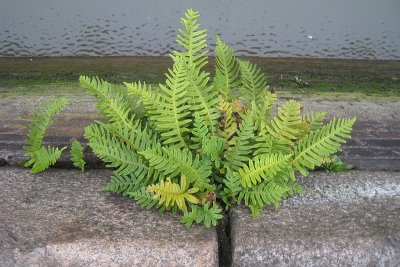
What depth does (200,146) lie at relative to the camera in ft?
7.54

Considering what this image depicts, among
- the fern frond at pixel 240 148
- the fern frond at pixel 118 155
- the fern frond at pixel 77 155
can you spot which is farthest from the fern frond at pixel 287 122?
the fern frond at pixel 77 155

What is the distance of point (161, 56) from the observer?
5.61 m

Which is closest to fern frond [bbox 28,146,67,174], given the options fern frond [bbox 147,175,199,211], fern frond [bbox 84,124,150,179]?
fern frond [bbox 84,124,150,179]

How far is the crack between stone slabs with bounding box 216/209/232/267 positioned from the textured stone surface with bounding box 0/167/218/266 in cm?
8

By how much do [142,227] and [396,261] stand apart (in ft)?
3.32

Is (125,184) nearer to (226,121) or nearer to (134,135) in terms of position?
(134,135)

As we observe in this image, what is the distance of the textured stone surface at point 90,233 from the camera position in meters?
1.95

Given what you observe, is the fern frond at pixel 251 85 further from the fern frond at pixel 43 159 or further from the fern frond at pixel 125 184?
the fern frond at pixel 43 159

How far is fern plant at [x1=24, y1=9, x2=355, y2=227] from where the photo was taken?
211cm

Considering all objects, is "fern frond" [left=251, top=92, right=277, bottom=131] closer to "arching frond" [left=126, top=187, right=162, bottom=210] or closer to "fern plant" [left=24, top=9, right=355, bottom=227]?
"fern plant" [left=24, top=9, right=355, bottom=227]

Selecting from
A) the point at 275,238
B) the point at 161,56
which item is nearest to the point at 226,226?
the point at 275,238

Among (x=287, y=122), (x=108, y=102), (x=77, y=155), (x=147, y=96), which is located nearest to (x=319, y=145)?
(x=287, y=122)

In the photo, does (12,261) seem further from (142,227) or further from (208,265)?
(208,265)

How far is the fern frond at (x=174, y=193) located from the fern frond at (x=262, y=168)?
0.70ft
